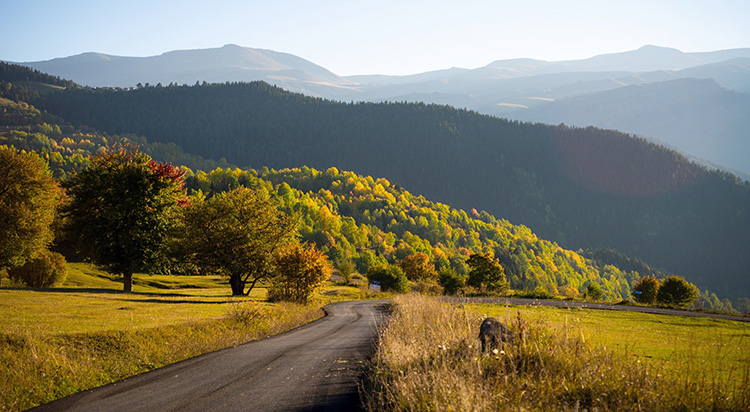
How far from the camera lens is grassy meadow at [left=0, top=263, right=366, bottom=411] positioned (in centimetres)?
1505

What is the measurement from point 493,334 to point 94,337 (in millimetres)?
16138

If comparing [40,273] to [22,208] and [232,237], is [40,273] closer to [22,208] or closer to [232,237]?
[22,208]

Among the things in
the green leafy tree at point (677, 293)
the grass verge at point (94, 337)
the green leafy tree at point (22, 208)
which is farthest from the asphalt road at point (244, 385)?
the green leafy tree at point (677, 293)

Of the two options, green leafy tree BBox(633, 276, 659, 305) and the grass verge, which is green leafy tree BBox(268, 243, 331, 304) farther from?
green leafy tree BBox(633, 276, 659, 305)

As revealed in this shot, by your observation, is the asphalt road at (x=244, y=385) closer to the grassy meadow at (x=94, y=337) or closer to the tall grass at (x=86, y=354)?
the tall grass at (x=86, y=354)

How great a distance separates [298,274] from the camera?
46.1m

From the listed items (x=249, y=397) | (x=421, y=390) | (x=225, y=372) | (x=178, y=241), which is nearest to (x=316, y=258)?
(x=178, y=241)

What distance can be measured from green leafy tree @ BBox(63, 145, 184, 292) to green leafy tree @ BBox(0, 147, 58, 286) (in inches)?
166

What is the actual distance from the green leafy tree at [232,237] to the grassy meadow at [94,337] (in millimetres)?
12433

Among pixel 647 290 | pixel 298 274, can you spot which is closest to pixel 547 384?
pixel 298 274

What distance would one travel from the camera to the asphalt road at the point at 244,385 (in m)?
13.1

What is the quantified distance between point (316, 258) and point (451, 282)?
4080cm

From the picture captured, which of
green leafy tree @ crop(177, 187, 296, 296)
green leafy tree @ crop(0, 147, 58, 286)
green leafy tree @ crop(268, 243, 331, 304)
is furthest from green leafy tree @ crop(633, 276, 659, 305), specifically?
green leafy tree @ crop(0, 147, 58, 286)

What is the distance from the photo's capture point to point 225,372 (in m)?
16.7
